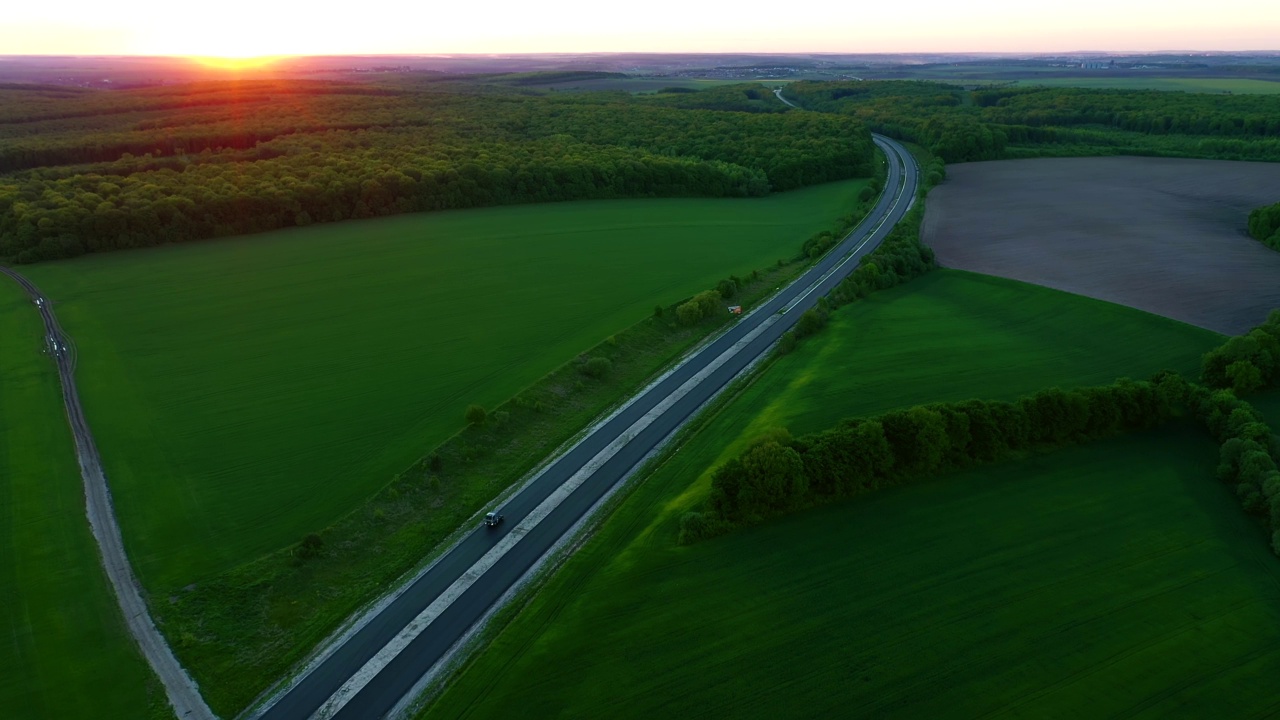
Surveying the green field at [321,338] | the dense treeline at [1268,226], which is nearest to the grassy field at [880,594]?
the green field at [321,338]

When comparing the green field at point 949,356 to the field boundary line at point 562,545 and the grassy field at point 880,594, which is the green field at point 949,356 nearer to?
the grassy field at point 880,594

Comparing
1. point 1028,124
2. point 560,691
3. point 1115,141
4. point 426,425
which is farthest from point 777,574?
point 1028,124

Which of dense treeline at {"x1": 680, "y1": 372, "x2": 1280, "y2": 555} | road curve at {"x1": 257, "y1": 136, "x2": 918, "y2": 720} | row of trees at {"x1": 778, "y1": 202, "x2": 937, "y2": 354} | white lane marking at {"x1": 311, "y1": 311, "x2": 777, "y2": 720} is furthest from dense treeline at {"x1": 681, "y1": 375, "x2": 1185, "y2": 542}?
row of trees at {"x1": 778, "y1": 202, "x2": 937, "y2": 354}

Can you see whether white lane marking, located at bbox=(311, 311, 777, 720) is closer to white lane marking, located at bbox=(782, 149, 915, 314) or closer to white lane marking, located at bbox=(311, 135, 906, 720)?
white lane marking, located at bbox=(311, 135, 906, 720)

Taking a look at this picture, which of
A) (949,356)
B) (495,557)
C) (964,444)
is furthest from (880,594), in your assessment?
(949,356)

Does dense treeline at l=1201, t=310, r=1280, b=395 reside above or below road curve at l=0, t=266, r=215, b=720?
above

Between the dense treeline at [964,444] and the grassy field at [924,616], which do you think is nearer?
the grassy field at [924,616]

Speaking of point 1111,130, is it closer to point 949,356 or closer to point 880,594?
point 949,356
